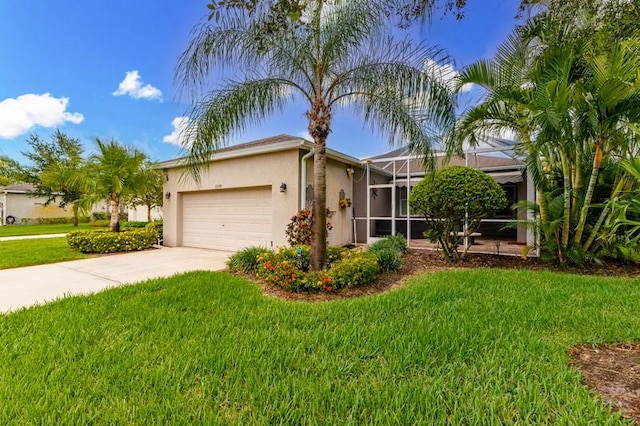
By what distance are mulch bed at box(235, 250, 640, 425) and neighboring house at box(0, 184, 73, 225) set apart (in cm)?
3504

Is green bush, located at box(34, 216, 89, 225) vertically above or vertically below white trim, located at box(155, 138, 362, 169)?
below

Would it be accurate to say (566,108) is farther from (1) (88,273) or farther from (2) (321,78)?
(1) (88,273)

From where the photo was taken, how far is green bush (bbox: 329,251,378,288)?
19.7 feet

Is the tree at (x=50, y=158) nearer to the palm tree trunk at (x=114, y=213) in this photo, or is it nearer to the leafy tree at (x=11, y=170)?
the leafy tree at (x=11, y=170)

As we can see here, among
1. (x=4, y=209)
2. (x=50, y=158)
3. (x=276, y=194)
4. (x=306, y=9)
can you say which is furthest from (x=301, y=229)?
(x=4, y=209)

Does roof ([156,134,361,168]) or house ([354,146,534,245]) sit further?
house ([354,146,534,245])

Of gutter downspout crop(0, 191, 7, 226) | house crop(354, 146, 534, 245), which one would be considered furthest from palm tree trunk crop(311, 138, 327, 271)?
gutter downspout crop(0, 191, 7, 226)

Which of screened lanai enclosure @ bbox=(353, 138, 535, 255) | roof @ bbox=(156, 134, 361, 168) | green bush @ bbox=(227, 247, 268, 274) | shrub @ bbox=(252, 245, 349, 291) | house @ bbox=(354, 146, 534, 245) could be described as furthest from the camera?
house @ bbox=(354, 146, 534, 245)

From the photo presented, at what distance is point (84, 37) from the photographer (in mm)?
11672

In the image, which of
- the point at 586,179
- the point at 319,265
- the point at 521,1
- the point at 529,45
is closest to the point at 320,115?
the point at 319,265

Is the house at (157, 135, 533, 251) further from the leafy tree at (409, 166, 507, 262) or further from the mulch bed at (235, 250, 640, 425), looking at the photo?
the mulch bed at (235, 250, 640, 425)

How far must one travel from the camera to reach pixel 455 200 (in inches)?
310

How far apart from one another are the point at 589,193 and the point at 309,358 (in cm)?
786

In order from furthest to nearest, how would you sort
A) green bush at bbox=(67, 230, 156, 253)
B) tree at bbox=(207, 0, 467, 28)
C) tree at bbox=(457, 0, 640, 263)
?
green bush at bbox=(67, 230, 156, 253)
tree at bbox=(457, 0, 640, 263)
tree at bbox=(207, 0, 467, 28)
